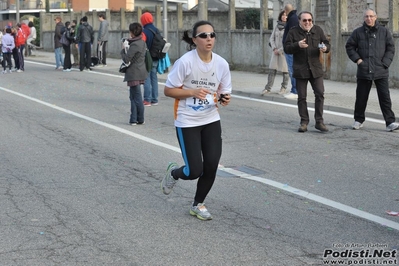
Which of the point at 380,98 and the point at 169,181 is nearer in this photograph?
the point at 169,181

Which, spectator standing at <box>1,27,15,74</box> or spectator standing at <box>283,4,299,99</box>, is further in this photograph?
spectator standing at <box>1,27,15,74</box>

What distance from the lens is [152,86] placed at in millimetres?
15773

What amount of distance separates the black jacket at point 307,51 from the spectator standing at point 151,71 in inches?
141

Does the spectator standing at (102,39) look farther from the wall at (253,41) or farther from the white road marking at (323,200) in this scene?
the white road marking at (323,200)

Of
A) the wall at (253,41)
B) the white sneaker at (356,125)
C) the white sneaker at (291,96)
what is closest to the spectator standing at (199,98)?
the white sneaker at (356,125)

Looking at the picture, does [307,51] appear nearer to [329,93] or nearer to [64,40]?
[329,93]

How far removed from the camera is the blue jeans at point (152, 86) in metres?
15.3

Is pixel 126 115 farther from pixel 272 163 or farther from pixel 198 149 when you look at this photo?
pixel 198 149

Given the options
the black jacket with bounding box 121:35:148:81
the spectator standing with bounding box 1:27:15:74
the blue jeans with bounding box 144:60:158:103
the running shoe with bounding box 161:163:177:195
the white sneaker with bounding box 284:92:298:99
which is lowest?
the running shoe with bounding box 161:163:177:195


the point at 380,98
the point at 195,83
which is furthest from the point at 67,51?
the point at 195,83

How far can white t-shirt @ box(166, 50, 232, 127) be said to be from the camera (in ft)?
22.6

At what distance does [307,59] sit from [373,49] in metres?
1.03

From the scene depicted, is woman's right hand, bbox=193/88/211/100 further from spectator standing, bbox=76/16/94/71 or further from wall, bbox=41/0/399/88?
spectator standing, bbox=76/16/94/71

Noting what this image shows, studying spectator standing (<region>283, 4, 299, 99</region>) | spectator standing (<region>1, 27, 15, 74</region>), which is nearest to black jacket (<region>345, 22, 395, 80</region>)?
spectator standing (<region>283, 4, 299, 99</region>)
